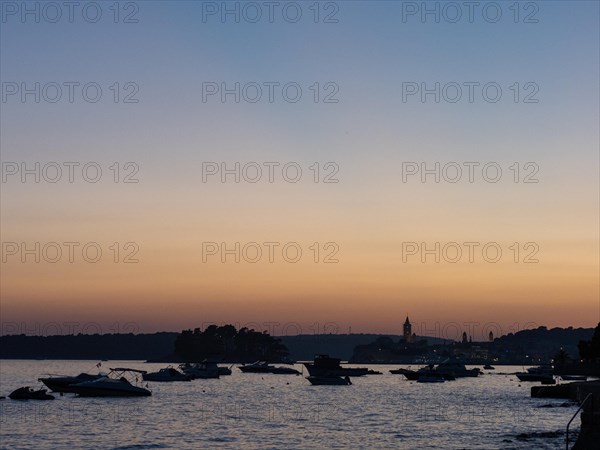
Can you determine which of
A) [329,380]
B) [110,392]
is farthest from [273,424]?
[329,380]

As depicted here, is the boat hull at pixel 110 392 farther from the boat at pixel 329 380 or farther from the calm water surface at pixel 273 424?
the boat at pixel 329 380

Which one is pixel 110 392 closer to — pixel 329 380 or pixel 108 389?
pixel 108 389

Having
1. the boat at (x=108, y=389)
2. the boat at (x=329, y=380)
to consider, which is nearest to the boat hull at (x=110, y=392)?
the boat at (x=108, y=389)

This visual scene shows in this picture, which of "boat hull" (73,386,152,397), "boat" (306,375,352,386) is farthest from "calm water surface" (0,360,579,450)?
"boat" (306,375,352,386)

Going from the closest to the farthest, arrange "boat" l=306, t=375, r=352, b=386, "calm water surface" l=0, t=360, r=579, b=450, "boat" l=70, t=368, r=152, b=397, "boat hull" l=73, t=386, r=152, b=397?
1. "calm water surface" l=0, t=360, r=579, b=450
2. "boat hull" l=73, t=386, r=152, b=397
3. "boat" l=70, t=368, r=152, b=397
4. "boat" l=306, t=375, r=352, b=386

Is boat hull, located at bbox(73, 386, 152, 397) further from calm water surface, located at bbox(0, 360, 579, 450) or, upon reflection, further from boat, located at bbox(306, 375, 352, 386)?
boat, located at bbox(306, 375, 352, 386)

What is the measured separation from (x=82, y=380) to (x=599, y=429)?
114 meters

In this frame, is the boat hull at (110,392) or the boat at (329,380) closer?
the boat hull at (110,392)

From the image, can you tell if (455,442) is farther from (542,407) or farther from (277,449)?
(542,407)

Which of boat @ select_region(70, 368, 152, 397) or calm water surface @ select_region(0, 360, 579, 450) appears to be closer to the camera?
calm water surface @ select_region(0, 360, 579, 450)

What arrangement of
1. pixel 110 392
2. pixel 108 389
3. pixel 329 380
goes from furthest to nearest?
pixel 329 380, pixel 108 389, pixel 110 392

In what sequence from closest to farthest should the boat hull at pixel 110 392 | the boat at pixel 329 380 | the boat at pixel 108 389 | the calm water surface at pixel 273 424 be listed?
the calm water surface at pixel 273 424 < the boat hull at pixel 110 392 < the boat at pixel 108 389 < the boat at pixel 329 380


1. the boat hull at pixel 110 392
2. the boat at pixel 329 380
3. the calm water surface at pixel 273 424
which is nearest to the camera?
the calm water surface at pixel 273 424

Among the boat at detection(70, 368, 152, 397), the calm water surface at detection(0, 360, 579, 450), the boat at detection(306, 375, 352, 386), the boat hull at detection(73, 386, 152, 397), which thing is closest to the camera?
the calm water surface at detection(0, 360, 579, 450)
